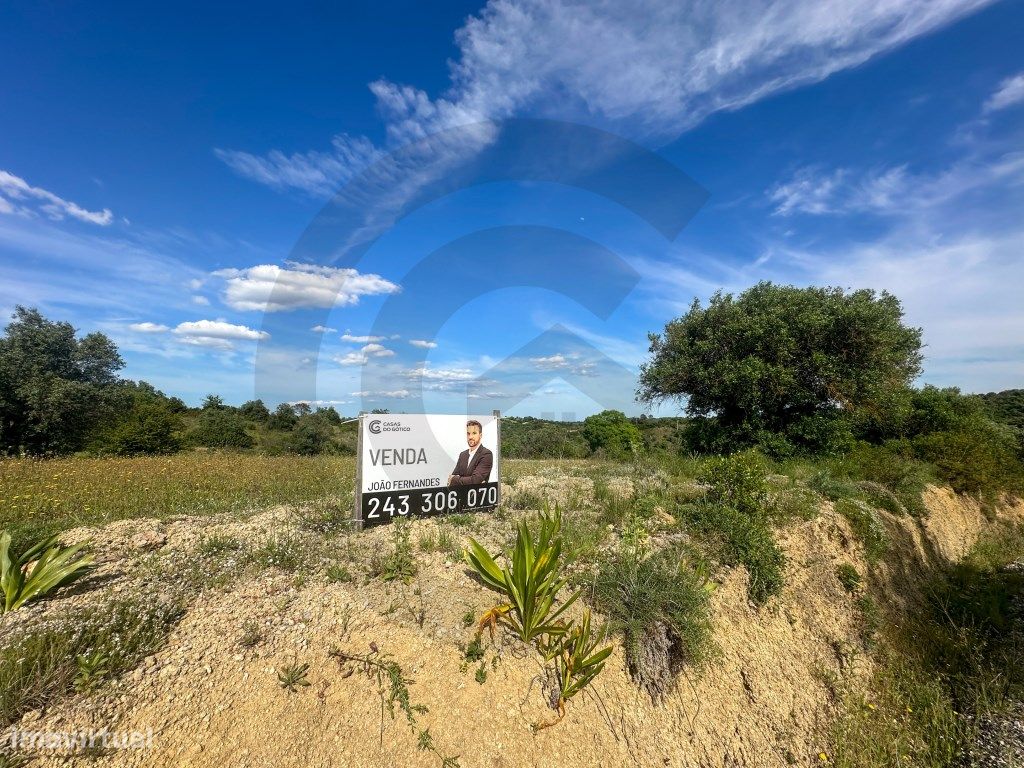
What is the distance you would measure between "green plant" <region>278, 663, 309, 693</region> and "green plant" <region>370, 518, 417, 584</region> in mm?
1211

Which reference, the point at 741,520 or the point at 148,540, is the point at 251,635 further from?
the point at 741,520

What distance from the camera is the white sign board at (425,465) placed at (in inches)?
230

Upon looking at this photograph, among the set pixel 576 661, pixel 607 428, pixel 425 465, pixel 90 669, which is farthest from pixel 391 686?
pixel 607 428

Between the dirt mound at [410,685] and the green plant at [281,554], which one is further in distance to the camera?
the green plant at [281,554]

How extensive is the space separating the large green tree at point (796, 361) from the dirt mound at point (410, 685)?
8.52 metres

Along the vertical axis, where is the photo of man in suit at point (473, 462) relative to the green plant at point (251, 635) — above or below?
above

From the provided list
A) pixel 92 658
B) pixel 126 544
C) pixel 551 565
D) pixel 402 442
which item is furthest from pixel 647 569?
pixel 126 544

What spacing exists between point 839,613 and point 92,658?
8.53 metres

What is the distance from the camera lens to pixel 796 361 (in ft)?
42.9

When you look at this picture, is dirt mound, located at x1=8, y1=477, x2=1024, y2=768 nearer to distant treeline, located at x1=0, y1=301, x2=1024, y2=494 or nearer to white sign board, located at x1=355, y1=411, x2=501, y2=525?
white sign board, located at x1=355, y1=411, x2=501, y2=525

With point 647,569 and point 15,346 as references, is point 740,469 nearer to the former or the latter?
point 647,569

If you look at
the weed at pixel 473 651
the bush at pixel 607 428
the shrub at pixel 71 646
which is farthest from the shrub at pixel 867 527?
the bush at pixel 607 428

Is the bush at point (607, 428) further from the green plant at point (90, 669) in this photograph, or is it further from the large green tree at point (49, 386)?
the large green tree at point (49, 386)

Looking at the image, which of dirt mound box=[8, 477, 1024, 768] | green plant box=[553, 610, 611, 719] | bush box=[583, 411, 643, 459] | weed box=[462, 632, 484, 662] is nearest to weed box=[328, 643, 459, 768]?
dirt mound box=[8, 477, 1024, 768]
